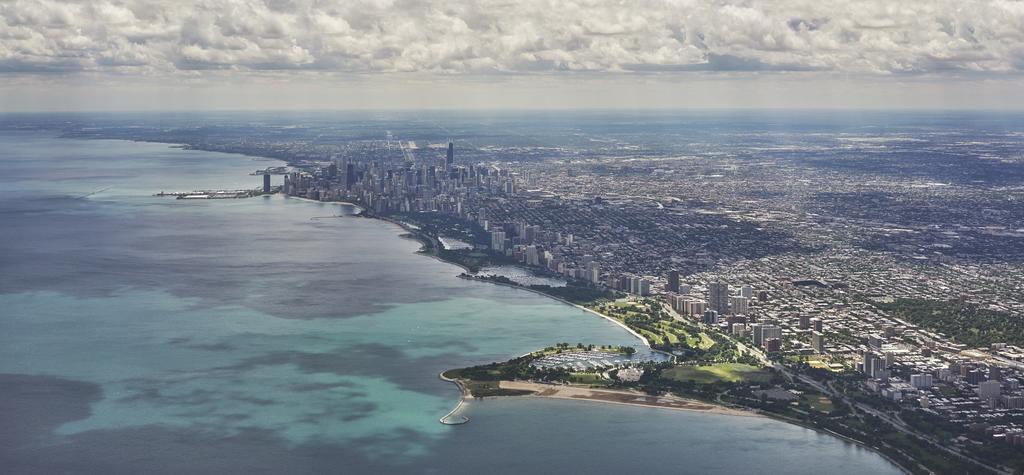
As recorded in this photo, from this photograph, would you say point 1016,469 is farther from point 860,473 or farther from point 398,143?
point 398,143

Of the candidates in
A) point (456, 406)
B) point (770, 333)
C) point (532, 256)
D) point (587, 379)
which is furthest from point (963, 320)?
point (456, 406)

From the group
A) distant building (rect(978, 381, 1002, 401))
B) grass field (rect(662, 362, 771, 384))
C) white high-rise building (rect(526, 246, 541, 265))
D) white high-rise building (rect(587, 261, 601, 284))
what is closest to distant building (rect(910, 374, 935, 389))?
distant building (rect(978, 381, 1002, 401))

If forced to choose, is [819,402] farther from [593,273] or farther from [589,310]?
[593,273]

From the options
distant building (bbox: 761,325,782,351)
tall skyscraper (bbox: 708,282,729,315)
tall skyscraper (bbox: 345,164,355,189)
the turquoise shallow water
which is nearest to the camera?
the turquoise shallow water

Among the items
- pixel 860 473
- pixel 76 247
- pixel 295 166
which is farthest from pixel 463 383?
pixel 295 166

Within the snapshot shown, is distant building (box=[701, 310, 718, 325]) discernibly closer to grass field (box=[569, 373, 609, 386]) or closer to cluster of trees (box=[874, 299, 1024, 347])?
cluster of trees (box=[874, 299, 1024, 347])

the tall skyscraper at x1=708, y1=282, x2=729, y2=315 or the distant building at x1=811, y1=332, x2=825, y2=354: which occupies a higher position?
the tall skyscraper at x1=708, y1=282, x2=729, y2=315
